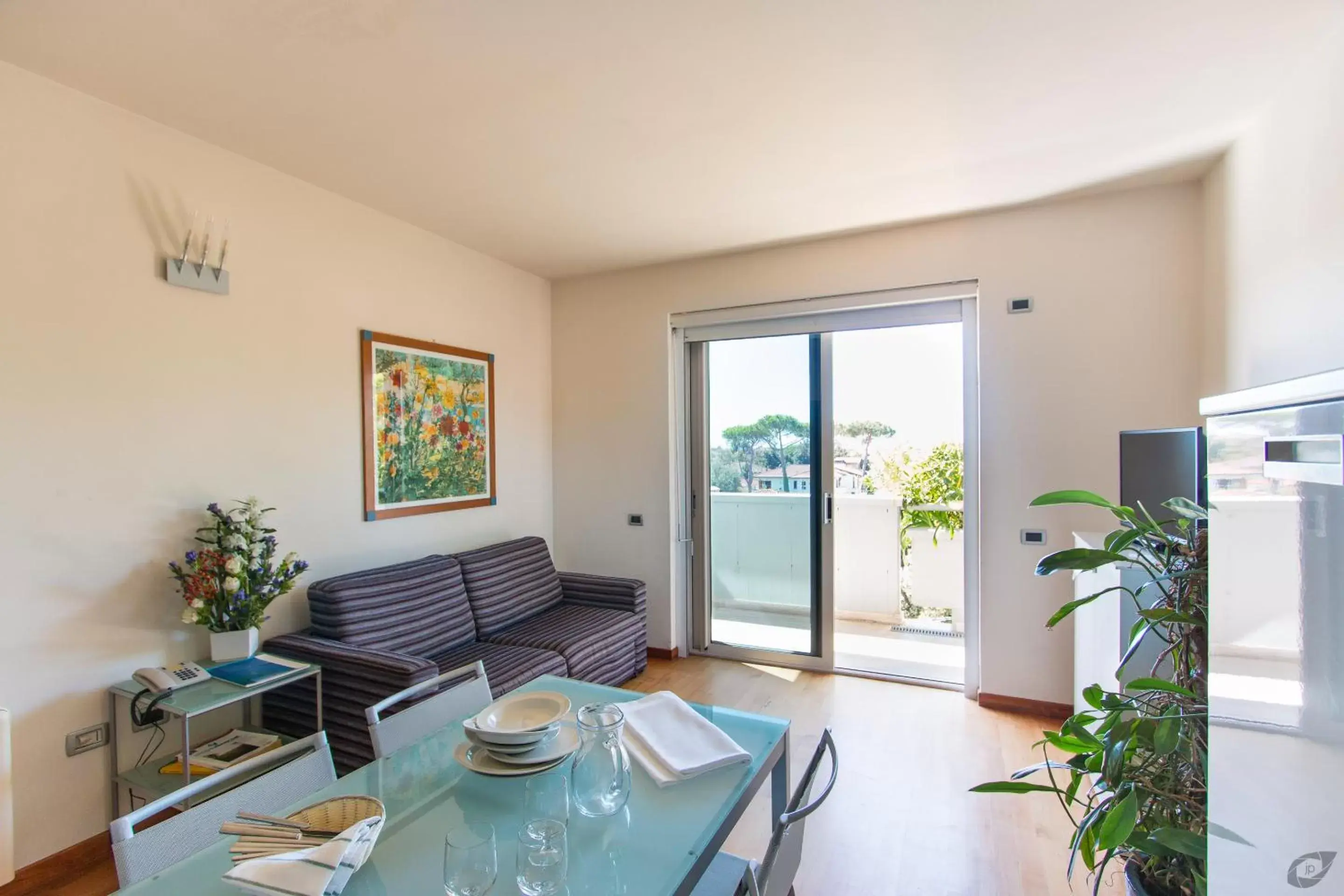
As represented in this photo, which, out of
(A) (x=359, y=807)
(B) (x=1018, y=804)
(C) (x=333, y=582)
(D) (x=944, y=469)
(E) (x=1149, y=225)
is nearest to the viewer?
(A) (x=359, y=807)

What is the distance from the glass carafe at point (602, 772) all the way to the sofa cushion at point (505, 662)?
147 cm

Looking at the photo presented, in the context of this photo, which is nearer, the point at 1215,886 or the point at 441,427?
the point at 1215,886

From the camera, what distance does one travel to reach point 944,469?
4824 mm

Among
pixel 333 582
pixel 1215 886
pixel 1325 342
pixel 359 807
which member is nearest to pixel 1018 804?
pixel 1215 886

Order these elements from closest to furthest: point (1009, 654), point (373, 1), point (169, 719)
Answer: point (373, 1) → point (169, 719) → point (1009, 654)

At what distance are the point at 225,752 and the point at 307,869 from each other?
70.1 inches

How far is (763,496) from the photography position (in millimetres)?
4059

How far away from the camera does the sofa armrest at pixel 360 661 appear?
7.64ft

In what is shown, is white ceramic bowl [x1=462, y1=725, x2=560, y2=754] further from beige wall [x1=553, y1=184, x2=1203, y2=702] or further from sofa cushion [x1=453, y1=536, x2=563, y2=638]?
beige wall [x1=553, y1=184, x2=1203, y2=702]

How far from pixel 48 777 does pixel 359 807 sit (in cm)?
178

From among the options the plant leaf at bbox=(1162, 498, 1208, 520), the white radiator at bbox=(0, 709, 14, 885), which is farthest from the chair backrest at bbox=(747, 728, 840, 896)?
the white radiator at bbox=(0, 709, 14, 885)

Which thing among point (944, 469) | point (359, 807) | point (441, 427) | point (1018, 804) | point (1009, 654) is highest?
point (441, 427)

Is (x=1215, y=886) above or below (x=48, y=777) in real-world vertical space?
above

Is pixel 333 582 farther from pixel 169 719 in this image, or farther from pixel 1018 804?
pixel 1018 804
